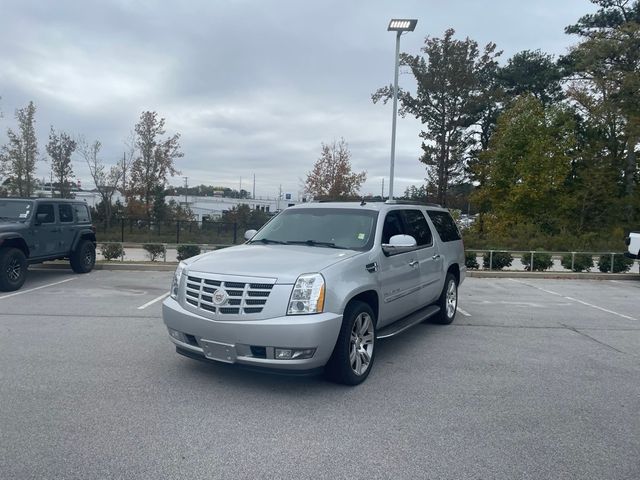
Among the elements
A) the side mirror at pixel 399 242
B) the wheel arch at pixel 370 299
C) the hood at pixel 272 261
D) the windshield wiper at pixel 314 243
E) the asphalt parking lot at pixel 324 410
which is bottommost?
the asphalt parking lot at pixel 324 410

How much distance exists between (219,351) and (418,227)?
11.4 ft

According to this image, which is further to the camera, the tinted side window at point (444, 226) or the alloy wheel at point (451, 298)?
the alloy wheel at point (451, 298)

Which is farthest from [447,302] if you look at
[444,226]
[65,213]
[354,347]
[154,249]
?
[154,249]

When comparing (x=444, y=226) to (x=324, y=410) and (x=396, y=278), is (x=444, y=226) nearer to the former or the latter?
(x=396, y=278)

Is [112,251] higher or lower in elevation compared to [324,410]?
higher

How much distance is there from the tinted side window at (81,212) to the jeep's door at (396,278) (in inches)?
359

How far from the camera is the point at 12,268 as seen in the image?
992cm

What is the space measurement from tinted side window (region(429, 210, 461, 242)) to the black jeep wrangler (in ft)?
26.4

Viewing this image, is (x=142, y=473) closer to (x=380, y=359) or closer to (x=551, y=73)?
(x=380, y=359)

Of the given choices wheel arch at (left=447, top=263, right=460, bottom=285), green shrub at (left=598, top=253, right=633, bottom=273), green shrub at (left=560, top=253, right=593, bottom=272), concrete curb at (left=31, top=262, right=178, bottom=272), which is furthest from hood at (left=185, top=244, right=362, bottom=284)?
green shrub at (left=598, top=253, right=633, bottom=273)

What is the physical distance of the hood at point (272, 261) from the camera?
452 cm

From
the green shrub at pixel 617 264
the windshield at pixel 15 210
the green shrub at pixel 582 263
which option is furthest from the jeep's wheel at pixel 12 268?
the green shrub at pixel 617 264

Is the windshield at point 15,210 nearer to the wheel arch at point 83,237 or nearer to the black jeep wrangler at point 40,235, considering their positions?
the black jeep wrangler at point 40,235

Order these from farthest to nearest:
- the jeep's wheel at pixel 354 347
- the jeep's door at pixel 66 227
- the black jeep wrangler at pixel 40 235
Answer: the jeep's door at pixel 66 227 < the black jeep wrangler at pixel 40 235 < the jeep's wheel at pixel 354 347
